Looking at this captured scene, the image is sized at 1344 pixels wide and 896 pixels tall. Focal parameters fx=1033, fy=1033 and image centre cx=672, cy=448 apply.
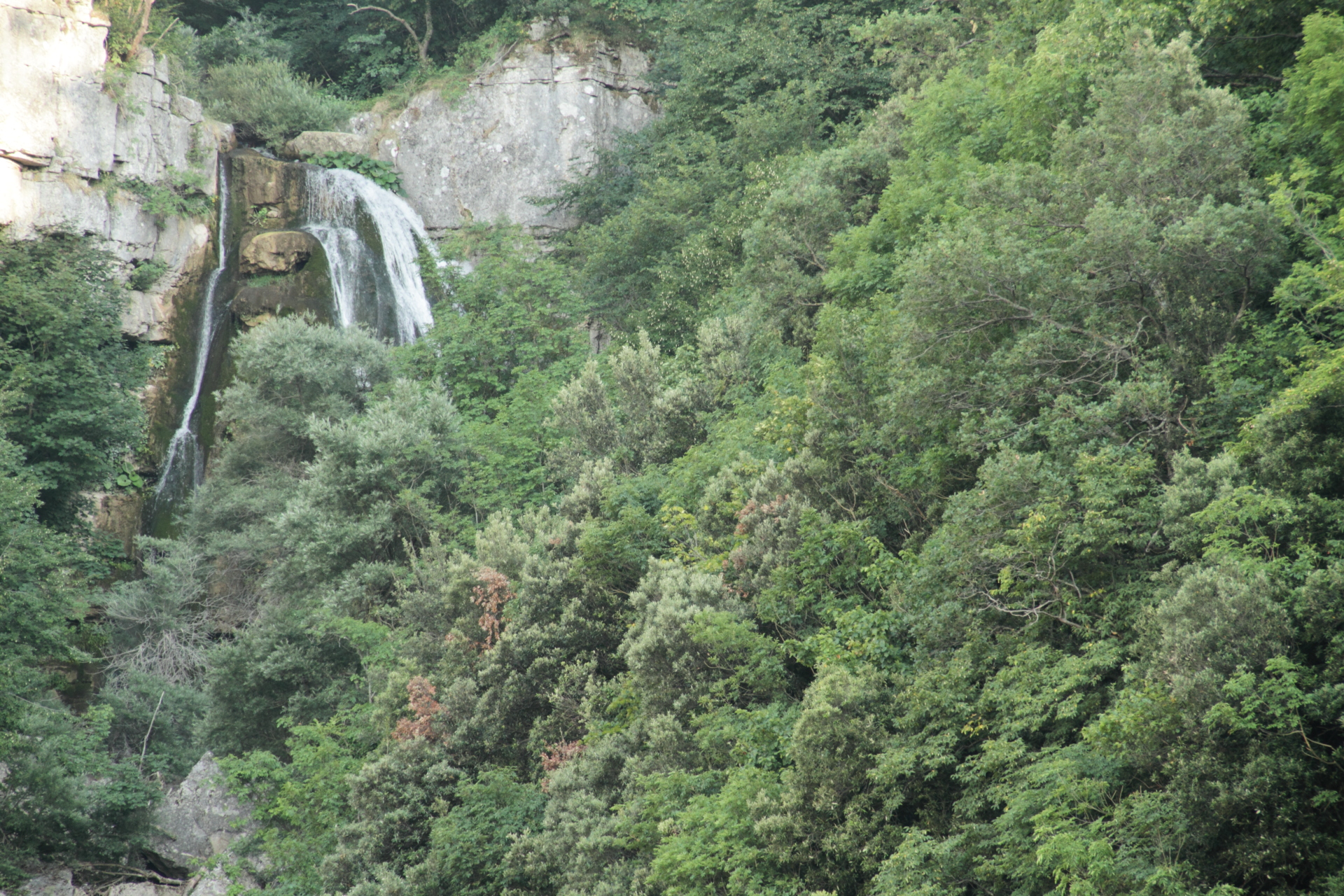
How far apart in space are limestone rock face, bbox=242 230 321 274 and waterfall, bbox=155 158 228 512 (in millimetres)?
1290

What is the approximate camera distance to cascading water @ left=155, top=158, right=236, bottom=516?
26.1 m

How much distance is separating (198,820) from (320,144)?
20469 millimetres

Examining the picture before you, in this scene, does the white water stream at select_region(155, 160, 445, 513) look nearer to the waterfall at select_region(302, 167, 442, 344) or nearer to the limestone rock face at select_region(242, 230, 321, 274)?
the waterfall at select_region(302, 167, 442, 344)

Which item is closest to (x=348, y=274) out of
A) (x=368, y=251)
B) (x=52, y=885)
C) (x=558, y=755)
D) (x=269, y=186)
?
(x=368, y=251)

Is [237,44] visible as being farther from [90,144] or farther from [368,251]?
[368,251]

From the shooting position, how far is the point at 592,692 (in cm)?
1392

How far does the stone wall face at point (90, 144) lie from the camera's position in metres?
24.2

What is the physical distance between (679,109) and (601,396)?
11.9 m

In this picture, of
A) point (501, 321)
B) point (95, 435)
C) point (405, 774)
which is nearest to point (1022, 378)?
point (405, 774)

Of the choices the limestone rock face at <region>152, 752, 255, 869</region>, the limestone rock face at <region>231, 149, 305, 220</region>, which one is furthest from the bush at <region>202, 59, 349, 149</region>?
the limestone rock face at <region>152, 752, 255, 869</region>

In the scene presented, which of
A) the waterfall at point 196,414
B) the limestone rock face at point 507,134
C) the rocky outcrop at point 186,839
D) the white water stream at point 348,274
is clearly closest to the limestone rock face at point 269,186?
the white water stream at point 348,274

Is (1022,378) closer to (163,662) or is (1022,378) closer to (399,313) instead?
(163,662)

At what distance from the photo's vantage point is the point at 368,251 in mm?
28453

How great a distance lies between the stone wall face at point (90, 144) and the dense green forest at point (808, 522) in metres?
1.61
